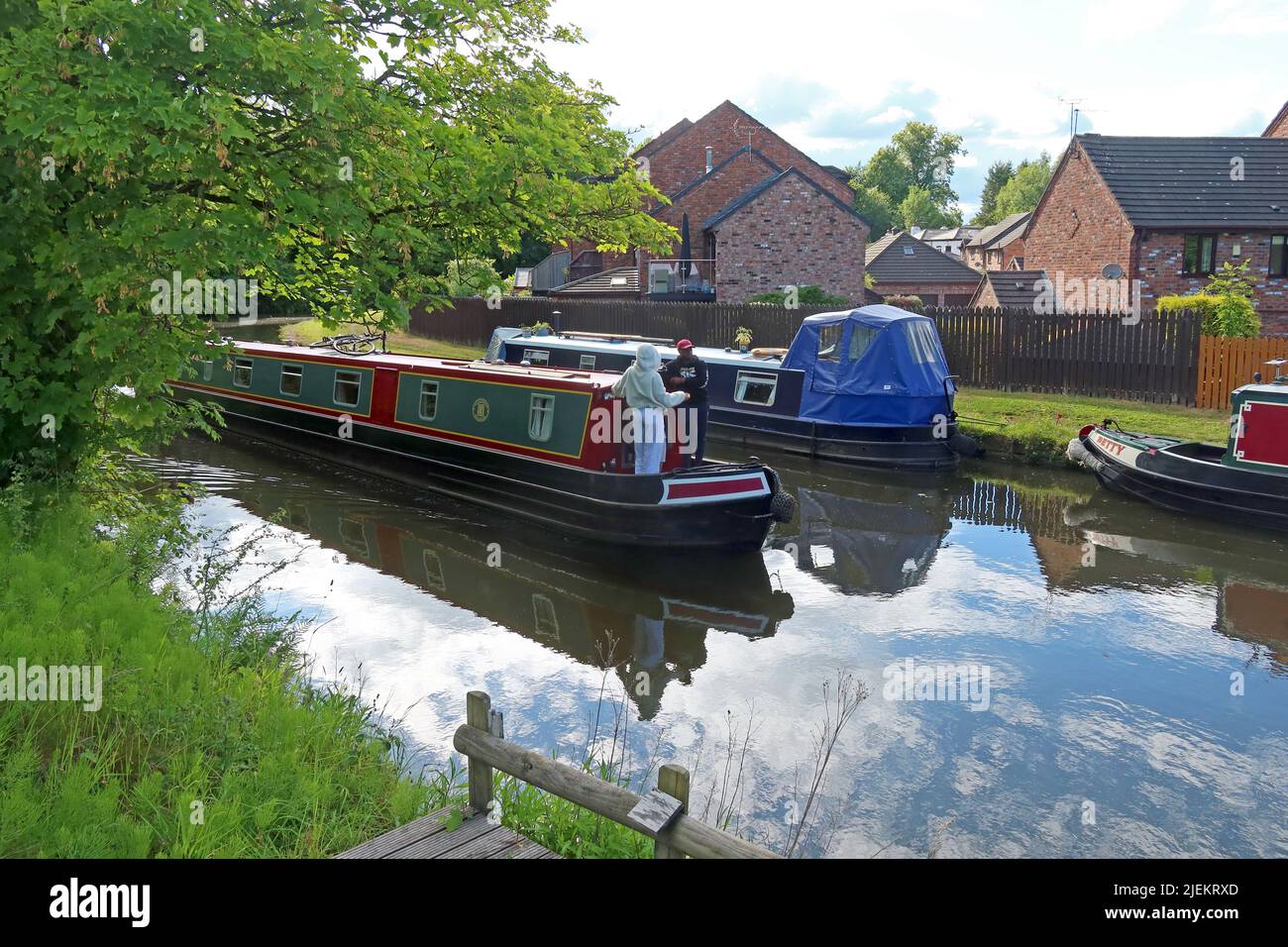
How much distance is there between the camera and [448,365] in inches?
579

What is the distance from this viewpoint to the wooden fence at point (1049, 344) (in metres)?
17.9

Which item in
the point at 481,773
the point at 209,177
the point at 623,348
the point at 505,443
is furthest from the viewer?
the point at 623,348

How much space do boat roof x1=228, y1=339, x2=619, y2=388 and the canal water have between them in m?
1.84

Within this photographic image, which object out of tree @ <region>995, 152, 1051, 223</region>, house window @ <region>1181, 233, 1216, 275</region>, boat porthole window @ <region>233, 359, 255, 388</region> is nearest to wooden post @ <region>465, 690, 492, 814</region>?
boat porthole window @ <region>233, 359, 255, 388</region>

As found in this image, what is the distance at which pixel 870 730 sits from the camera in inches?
281

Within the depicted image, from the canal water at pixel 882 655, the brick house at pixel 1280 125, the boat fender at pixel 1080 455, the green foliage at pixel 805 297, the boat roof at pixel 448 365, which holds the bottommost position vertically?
the canal water at pixel 882 655

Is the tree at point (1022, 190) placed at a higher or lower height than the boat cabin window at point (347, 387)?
higher

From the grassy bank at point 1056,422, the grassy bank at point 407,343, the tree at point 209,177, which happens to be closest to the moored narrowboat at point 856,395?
the grassy bank at point 1056,422

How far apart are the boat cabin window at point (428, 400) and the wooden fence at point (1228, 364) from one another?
12570 mm

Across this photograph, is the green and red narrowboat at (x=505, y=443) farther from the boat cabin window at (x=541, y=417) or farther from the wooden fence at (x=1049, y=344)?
the wooden fence at (x=1049, y=344)

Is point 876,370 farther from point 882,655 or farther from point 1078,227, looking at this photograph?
point 1078,227

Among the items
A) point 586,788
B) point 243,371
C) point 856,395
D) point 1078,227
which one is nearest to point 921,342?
point 856,395

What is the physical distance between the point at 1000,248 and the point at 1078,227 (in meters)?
34.6

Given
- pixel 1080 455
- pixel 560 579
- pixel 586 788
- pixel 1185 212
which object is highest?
pixel 1185 212
